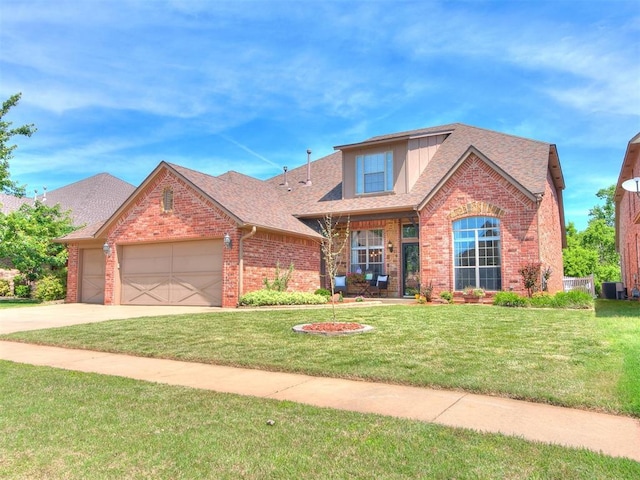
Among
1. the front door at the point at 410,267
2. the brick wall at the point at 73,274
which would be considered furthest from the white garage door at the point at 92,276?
the front door at the point at 410,267

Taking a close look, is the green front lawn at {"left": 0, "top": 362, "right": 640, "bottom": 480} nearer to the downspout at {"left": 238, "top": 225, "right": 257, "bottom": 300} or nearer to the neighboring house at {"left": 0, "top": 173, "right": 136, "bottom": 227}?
the downspout at {"left": 238, "top": 225, "right": 257, "bottom": 300}

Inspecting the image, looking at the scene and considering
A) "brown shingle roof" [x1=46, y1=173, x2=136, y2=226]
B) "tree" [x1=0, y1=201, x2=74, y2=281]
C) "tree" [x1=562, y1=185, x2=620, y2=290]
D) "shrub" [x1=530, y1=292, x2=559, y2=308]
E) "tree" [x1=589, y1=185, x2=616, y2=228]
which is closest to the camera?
"shrub" [x1=530, y1=292, x2=559, y2=308]

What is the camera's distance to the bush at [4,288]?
25.4 meters

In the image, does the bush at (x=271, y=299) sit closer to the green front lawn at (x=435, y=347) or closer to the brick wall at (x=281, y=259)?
the brick wall at (x=281, y=259)

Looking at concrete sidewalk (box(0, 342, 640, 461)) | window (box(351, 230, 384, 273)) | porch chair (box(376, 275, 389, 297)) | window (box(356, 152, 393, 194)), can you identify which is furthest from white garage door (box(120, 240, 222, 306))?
concrete sidewalk (box(0, 342, 640, 461))

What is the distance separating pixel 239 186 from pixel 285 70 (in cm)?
716

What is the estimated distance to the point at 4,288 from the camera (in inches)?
1001

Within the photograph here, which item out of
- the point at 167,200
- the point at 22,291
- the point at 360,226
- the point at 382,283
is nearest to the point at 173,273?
the point at 167,200

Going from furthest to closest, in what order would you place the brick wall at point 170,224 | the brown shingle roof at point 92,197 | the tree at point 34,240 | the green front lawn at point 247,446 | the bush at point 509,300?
the brown shingle roof at point 92,197
the tree at point 34,240
the brick wall at point 170,224
the bush at point 509,300
the green front lawn at point 247,446

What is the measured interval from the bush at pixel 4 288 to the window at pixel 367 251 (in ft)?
65.5

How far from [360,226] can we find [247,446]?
1610cm

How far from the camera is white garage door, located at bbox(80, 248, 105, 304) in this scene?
781 inches

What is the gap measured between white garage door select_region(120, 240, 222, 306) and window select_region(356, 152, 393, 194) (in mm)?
7081

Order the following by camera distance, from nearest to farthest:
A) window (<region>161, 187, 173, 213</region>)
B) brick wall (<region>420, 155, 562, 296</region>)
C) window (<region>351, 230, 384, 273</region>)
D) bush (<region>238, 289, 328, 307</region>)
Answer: brick wall (<region>420, 155, 562, 296</region>), bush (<region>238, 289, 328, 307</region>), window (<region>161, 187, 173, 213</region>), window (<region>351, 230, 384, 273</region>)
